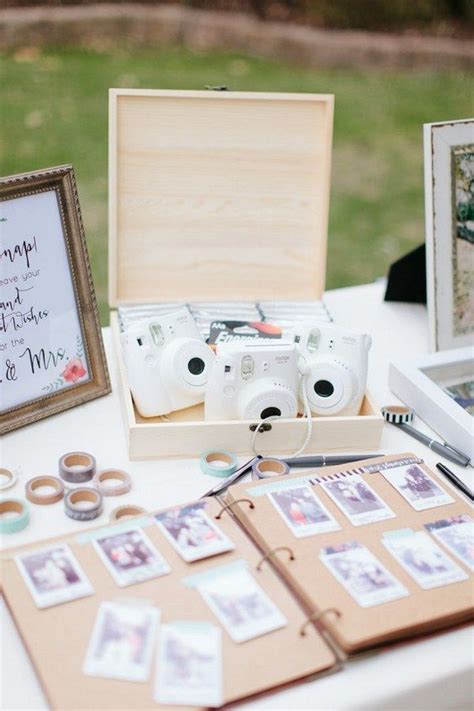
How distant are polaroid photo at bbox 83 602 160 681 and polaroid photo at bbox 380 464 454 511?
35 cm

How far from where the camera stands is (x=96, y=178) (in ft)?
11.1

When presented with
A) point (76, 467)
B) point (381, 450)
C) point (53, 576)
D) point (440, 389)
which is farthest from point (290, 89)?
point (53, 576)

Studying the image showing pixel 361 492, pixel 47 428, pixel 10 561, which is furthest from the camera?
pixel 47 428

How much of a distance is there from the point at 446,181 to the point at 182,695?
3.07ft

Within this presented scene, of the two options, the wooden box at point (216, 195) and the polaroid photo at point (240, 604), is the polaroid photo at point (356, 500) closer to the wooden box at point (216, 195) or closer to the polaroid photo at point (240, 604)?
the polaroid photo at point (240, 604)

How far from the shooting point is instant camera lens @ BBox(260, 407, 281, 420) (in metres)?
1.17

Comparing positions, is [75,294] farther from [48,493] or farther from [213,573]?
[213,573]

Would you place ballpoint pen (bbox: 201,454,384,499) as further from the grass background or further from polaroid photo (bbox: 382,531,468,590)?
the grass background

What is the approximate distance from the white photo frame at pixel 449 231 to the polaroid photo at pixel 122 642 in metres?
0.77

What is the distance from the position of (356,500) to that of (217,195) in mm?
676

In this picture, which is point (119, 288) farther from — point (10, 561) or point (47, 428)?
point (10, 561)

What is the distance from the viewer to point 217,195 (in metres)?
1.52

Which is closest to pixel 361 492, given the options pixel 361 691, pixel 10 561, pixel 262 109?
pixel 361 691

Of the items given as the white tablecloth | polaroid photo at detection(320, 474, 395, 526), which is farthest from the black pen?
polaroid photo at detection(320, 474, 395, 526)
